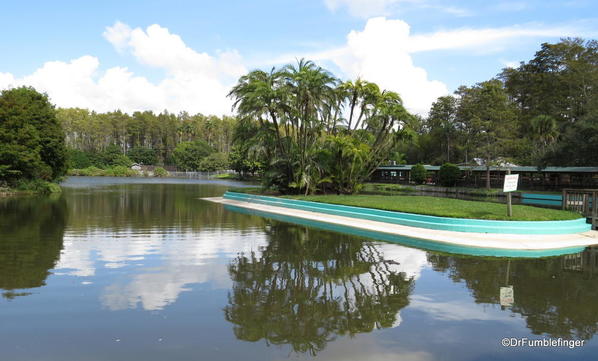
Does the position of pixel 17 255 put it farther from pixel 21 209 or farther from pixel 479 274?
pixel 21 209

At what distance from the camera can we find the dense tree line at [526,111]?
166 feet

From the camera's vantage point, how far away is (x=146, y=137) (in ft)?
438

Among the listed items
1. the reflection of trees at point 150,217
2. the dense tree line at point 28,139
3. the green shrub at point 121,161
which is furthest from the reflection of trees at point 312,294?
the green shrub at point 121,161

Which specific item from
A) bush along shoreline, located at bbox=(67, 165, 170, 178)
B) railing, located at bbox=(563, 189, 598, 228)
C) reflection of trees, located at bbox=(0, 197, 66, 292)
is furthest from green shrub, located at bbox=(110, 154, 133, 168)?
railing, located at bbox=(563, 189, 598, 228)

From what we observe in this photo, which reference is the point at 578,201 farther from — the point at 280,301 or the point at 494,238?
the point at 280,301

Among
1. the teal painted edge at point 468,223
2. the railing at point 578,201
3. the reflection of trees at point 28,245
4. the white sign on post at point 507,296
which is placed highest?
the railing at point 578,201

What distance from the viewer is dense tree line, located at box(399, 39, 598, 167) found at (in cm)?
5047

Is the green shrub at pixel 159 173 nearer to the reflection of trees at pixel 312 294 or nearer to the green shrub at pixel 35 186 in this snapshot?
the green shrub at pixel 35 186

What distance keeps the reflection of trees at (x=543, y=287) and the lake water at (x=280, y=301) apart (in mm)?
48

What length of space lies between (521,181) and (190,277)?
48.3 metres

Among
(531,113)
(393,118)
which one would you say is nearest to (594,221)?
(393,118)

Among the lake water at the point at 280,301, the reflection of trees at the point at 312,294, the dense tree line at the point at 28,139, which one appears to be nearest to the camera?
the lake water at the point at 280,301

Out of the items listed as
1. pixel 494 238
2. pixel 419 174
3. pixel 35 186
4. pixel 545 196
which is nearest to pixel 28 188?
pixel 35 186

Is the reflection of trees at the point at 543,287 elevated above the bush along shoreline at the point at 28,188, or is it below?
below
